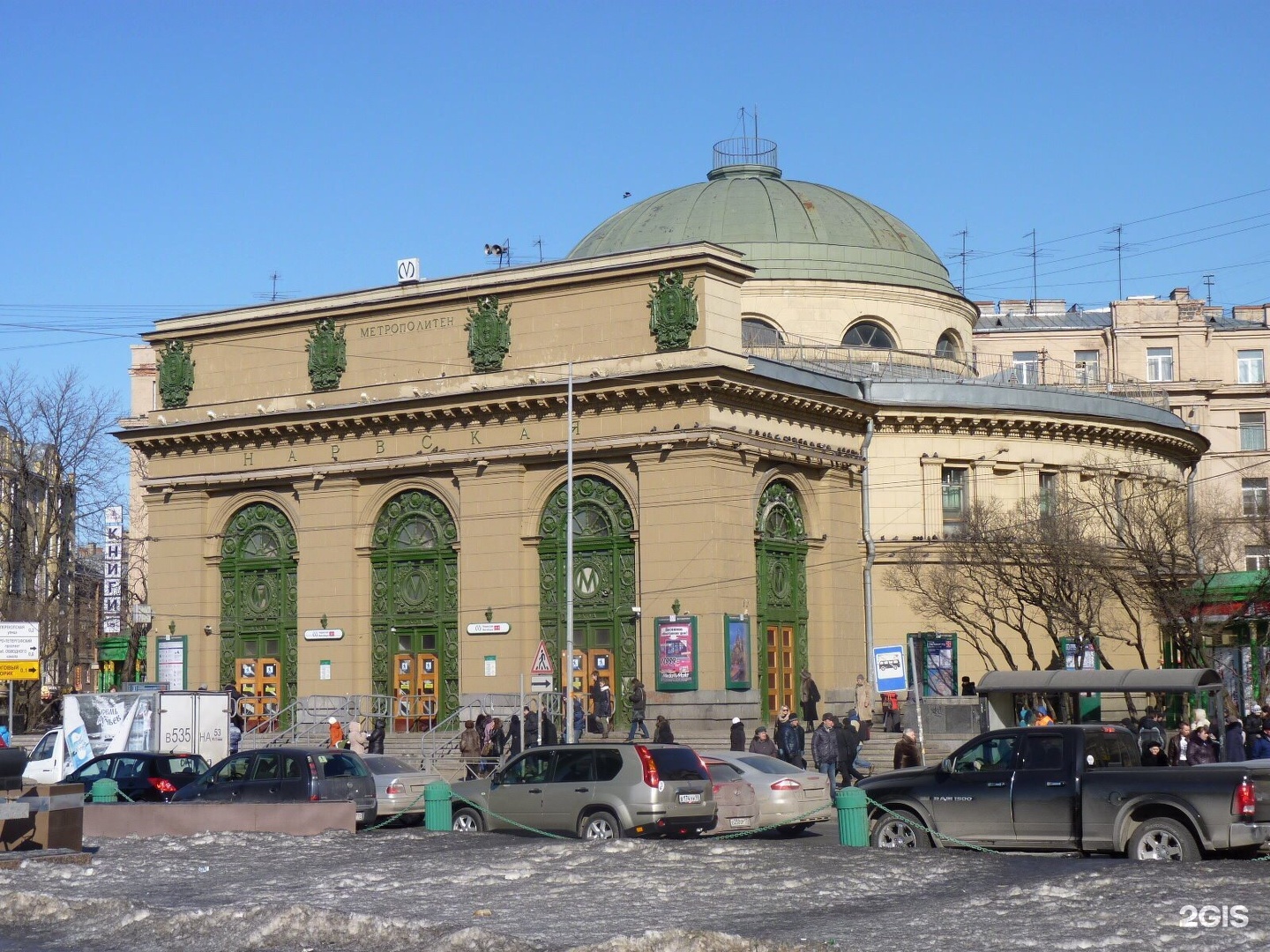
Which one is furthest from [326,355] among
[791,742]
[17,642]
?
[791,742]

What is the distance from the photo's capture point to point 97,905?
16.9 meters

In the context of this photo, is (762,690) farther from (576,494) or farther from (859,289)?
(859,289)

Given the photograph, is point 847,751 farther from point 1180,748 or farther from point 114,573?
point 114,573

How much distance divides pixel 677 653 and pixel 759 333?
53.3ft

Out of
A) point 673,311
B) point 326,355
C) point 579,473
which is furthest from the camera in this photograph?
point 326,355

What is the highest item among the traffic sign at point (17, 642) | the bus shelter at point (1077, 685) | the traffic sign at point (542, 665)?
the traffic sign at point (17, 642)

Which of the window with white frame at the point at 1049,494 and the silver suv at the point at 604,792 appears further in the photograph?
the window with white frame at the point at 1049,494

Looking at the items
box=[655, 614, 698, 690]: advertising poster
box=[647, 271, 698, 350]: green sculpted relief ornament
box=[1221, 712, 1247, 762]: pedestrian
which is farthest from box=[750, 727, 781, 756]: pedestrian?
box=[647, 271, 698, 350]: green sculpted relief ornament

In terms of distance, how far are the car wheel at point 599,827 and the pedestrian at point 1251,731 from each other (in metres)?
11.5

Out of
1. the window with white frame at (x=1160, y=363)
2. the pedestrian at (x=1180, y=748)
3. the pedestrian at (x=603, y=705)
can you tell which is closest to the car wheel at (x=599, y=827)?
the pedestrian at (x=1180, y=748)

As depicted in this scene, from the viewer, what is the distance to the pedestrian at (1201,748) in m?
28.2

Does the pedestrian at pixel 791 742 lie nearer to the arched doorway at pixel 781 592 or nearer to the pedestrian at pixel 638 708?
the pedestrian at pixel 638 708

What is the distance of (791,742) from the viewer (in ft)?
116

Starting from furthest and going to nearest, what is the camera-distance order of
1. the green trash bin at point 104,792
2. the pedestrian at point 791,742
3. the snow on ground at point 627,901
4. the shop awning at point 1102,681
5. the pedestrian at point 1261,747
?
1. the pedestrian at point 791,742
2. the shop awning at point 1102,681
3. the pedestrian at point 1261,747
4. the green trash bin at point 104,792
5. the snow on ground at point 627,901
